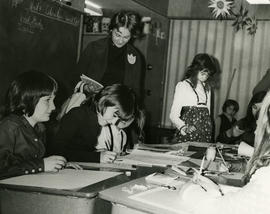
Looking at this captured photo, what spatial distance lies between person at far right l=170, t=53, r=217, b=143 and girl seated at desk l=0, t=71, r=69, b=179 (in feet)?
4.98

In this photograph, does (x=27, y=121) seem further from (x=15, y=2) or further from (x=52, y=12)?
(x=52, y=12)

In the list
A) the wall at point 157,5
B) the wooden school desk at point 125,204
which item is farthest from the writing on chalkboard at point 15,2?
the wall at point 157,5

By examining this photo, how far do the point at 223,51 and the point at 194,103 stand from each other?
102 inches

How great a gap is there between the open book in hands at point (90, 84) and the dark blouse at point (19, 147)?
4.73 feet

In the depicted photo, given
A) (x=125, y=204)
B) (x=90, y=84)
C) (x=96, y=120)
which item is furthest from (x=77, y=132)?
(x=90, y=84)

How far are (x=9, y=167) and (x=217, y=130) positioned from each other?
4.24 m

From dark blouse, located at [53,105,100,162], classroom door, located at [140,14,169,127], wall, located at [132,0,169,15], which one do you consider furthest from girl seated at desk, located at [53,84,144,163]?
wall, located at [132,0,169,15]

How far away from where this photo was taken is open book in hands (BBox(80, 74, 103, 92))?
354cm

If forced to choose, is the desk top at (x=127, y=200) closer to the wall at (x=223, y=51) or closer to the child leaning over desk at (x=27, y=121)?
the child leaning over desk at (x=27, y=121)

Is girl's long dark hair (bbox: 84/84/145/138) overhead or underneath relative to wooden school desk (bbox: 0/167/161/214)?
overhead

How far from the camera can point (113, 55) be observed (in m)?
3.73

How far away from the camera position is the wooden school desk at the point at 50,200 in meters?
1.42

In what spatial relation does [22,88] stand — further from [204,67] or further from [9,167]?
[204,67]

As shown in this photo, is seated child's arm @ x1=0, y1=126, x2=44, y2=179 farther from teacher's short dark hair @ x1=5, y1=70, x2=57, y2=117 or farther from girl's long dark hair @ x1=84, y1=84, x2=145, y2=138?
girl's long dark hair @ x1=84, y1=84, x2=145, y2=138
